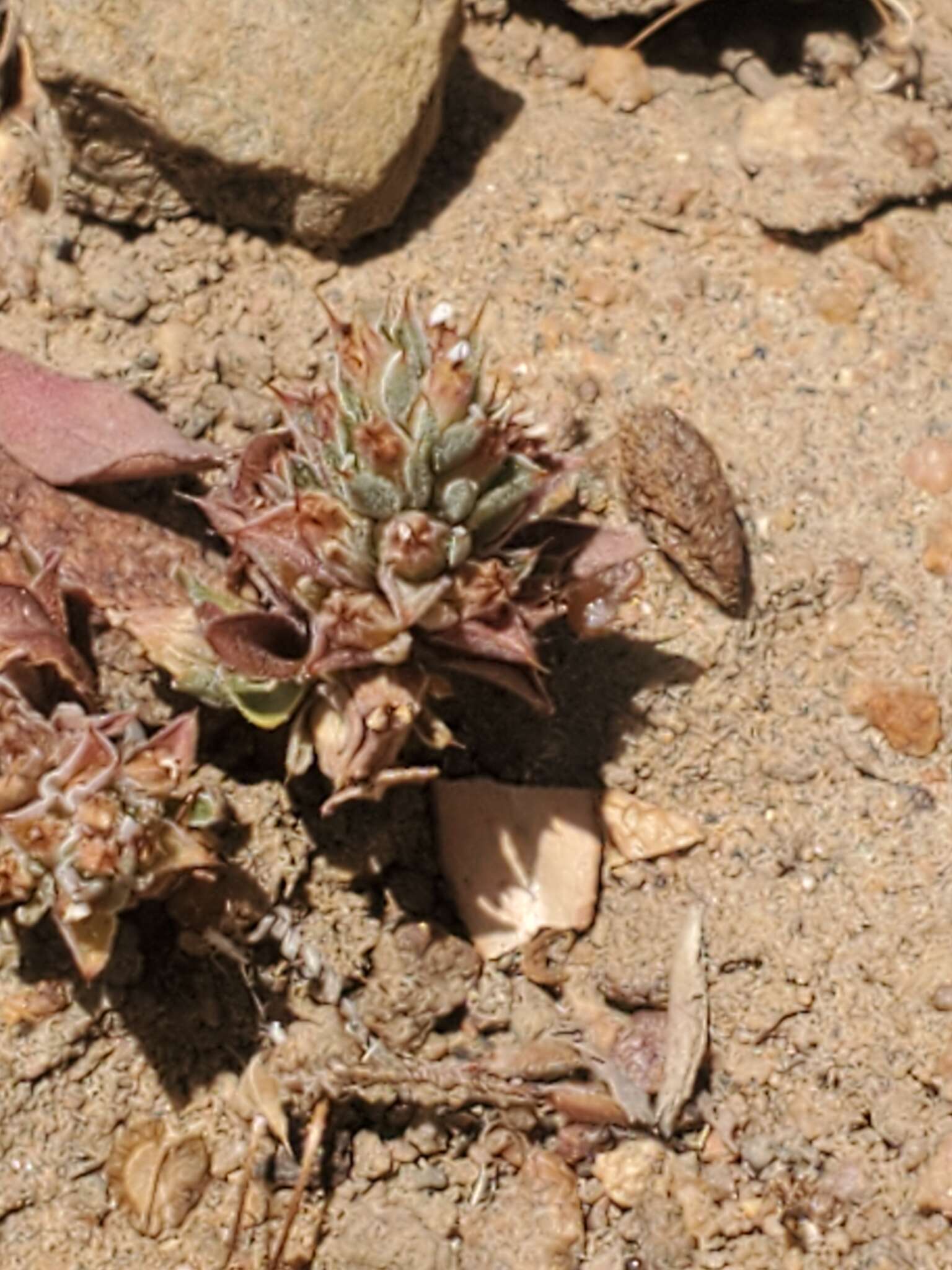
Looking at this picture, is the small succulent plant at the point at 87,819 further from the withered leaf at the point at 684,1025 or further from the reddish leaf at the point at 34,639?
the withered leaf at the point at 684,1025

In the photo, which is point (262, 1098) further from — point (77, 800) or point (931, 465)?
point (931, 465)

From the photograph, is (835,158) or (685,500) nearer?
(685,500)

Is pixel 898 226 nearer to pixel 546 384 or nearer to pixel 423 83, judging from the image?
pixel 546 384

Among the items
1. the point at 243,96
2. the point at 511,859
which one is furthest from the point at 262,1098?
the point at 243,96

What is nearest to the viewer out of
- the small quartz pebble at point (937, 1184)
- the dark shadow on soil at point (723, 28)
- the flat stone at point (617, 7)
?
the small quartz pebble at point (937, 1184)

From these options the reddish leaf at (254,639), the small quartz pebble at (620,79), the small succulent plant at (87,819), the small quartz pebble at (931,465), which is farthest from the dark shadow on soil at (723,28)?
the small succulent plant at (87,819)

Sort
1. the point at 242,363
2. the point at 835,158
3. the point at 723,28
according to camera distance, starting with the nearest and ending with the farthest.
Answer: the point at 242,363, the point at 835,158, the point at 723,28

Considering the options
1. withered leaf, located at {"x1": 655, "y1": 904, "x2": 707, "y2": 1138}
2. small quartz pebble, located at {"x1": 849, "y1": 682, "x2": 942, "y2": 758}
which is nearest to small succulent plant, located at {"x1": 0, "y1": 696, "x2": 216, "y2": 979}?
withered leaf, located at {"x1": 655, "y1": 904, "x2": 707, "y2": 1138}

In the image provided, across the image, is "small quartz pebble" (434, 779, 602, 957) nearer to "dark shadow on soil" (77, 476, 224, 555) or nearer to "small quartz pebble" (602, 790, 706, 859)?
"small quartz pebble" (602, 790, 706, 859)
